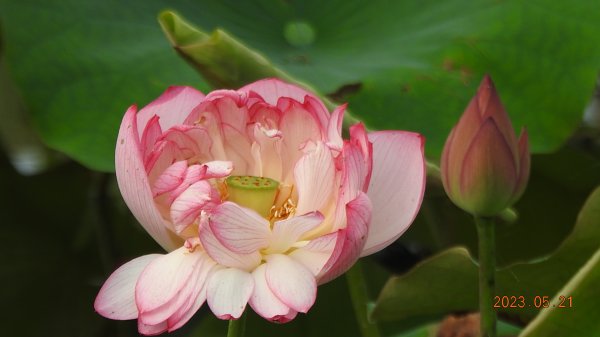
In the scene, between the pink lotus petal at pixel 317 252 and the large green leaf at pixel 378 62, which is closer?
the pink lotus petal at pixel 317 252

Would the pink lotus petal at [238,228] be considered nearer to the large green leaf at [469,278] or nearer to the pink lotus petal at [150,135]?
the pink lotus petal at [150,135]

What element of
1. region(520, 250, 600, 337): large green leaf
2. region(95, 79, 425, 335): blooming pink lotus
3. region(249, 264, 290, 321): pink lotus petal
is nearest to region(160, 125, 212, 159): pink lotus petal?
region(95, 79, 425, 335): blooming pink lotus

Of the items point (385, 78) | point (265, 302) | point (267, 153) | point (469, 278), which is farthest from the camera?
point (385, 78)

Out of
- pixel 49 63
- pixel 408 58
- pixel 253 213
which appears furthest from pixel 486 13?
pixel 253 213

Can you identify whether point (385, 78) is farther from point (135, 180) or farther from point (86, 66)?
point (135, 180)

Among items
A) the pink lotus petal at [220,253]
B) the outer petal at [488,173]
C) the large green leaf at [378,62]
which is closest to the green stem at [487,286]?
the outer petal at [488,173]

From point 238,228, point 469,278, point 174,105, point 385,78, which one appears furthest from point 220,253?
point 385,78

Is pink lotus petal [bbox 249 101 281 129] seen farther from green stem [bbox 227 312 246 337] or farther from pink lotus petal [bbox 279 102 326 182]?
green stem [bbox 227 312 246 337]
